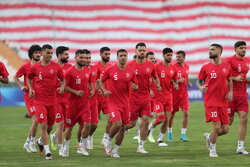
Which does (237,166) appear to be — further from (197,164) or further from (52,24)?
(52,24)

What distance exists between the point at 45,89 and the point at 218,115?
3.72 m

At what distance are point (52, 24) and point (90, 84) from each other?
31.2 m

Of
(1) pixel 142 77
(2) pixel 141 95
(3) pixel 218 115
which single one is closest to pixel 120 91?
(2) pixel 141 95

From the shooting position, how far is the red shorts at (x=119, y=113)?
1445cm

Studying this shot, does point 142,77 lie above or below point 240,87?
above

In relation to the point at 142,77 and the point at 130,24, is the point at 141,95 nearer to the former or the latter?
the point at 142,77

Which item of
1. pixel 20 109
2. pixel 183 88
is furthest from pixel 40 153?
pixel 20 109

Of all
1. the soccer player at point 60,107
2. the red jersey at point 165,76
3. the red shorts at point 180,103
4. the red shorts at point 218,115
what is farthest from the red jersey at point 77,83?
the red shorts at point 180,103

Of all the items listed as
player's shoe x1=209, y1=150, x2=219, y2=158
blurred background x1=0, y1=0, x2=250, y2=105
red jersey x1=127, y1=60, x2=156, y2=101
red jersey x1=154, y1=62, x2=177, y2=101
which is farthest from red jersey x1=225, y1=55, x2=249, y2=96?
blurred background x1=0, y1=0, x2=250, y2=105

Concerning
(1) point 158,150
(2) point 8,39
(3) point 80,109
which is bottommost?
(1) point 158,150

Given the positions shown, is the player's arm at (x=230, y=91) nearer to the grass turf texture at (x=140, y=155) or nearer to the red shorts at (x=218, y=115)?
the red shorts at (x=218, y=115)

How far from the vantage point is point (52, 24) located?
46031 millimetres

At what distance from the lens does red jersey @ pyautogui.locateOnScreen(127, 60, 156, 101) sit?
15.7m

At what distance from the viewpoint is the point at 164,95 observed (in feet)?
59.7
